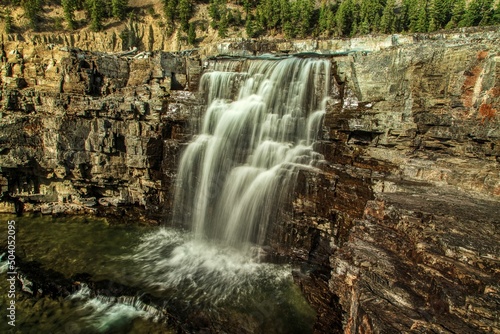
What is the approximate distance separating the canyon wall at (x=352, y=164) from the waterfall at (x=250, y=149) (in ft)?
2.62

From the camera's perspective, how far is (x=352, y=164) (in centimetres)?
1220

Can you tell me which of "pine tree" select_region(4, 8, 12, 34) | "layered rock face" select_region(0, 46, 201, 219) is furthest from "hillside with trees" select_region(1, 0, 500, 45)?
"layered rock face" select_region(0, 46, 201, 219)

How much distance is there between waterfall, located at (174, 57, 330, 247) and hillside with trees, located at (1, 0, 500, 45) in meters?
37.8

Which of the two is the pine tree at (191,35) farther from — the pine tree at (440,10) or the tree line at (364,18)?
the pine tree at (440,10)

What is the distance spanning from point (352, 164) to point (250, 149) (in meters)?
5.22

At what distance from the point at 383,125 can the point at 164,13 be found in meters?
52.5

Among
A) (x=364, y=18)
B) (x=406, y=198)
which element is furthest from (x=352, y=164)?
(x=364, y=18)

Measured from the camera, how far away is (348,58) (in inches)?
580

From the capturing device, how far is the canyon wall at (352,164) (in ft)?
18.0

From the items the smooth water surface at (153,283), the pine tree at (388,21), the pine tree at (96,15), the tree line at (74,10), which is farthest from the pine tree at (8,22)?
the pine tree at (388,21)

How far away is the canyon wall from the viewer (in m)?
5.47

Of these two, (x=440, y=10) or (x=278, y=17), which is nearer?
(x=440, y=10)

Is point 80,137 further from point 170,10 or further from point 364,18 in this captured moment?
point 364,18

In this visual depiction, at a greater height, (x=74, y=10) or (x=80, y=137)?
(x=74, y=10)
